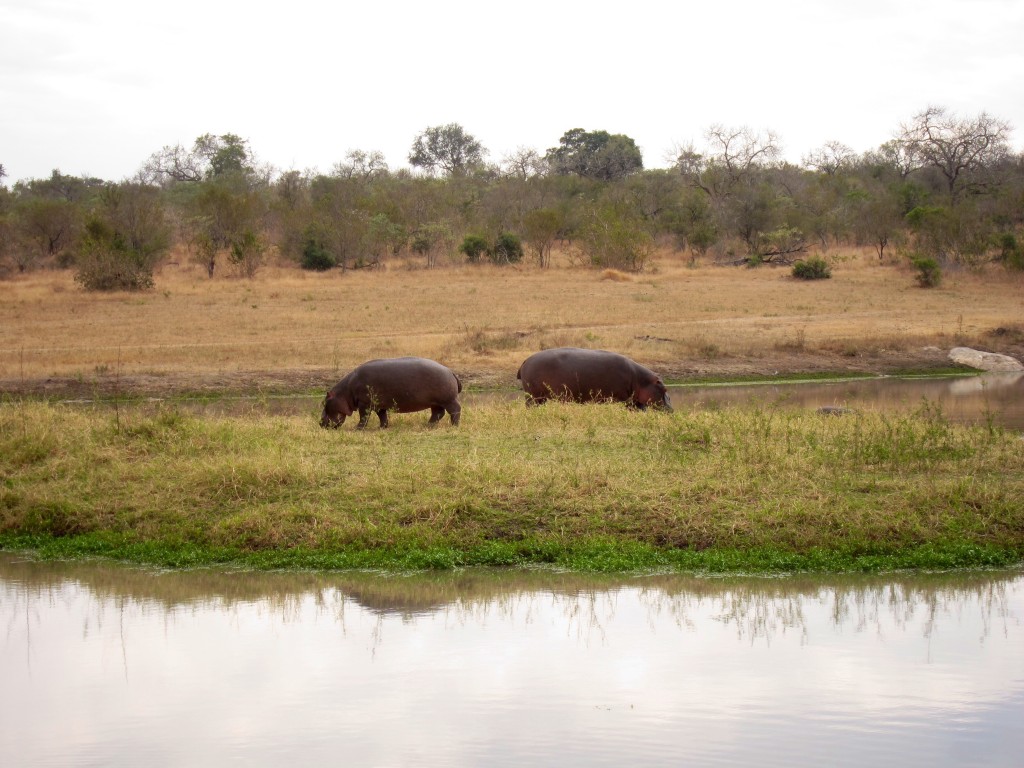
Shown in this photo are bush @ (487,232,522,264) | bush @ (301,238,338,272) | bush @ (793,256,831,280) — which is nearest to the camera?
bush @ (793,256,831,280)

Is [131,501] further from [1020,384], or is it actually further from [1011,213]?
[1011,213]

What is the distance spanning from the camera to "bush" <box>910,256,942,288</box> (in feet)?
99.0

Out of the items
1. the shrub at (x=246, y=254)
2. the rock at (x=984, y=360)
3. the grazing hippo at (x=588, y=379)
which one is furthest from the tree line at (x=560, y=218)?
the grazing hippo at (x=588, y=379)

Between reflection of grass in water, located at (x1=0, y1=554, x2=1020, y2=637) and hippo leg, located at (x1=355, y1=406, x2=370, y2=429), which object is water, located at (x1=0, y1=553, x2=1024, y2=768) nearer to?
reflection of grass in water, located at (x1=0, y1=554, x2=1020, y2=637)

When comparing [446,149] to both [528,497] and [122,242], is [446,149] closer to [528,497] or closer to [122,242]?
[122,242]

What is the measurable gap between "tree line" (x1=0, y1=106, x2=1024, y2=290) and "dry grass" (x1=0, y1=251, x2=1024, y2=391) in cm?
141

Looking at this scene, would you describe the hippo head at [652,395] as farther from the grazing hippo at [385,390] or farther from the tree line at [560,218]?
the tree line at [560,218]

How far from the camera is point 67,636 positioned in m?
6.79

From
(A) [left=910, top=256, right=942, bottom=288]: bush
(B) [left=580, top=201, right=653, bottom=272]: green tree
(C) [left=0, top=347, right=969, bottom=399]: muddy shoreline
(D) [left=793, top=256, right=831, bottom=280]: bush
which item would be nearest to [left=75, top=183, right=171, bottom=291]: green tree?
(C) [left=0, top=347, right=969, bottom=399]: muddy shoreline

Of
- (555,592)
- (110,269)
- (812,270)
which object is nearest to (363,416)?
(555,592)

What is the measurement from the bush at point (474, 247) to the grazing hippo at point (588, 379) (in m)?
24.1

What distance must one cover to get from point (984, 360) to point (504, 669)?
57.9 ft

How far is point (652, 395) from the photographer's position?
13.6 meters

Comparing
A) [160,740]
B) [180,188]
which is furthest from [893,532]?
[180,188]
